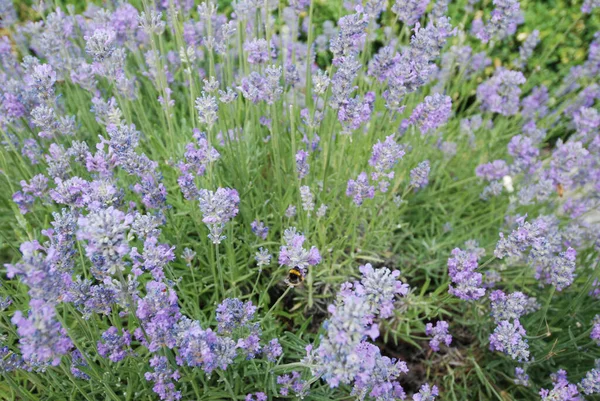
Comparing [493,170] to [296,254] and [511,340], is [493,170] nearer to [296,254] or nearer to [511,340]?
[511,340]

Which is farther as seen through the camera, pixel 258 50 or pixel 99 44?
pixel 258 50

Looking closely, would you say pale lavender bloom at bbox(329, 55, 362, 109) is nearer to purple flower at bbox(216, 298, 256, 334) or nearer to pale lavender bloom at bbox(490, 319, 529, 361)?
purple flower at bbox(216, 298, 256, 334)

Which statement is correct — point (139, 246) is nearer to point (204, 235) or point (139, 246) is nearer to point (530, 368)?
point (204, 235)

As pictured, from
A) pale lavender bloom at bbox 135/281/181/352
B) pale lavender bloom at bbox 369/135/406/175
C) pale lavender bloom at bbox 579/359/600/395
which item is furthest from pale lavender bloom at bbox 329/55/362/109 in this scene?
pale lavender bloom at bbox 579/359/600/395

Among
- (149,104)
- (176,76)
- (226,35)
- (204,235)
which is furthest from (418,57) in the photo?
(149,104)

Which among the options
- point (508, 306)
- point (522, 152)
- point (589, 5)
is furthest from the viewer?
point (589, 5)

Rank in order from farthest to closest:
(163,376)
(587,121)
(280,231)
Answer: (587,121) < (280,231) < (163,376)

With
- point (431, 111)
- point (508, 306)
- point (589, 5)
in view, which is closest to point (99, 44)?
point (431, 111)
